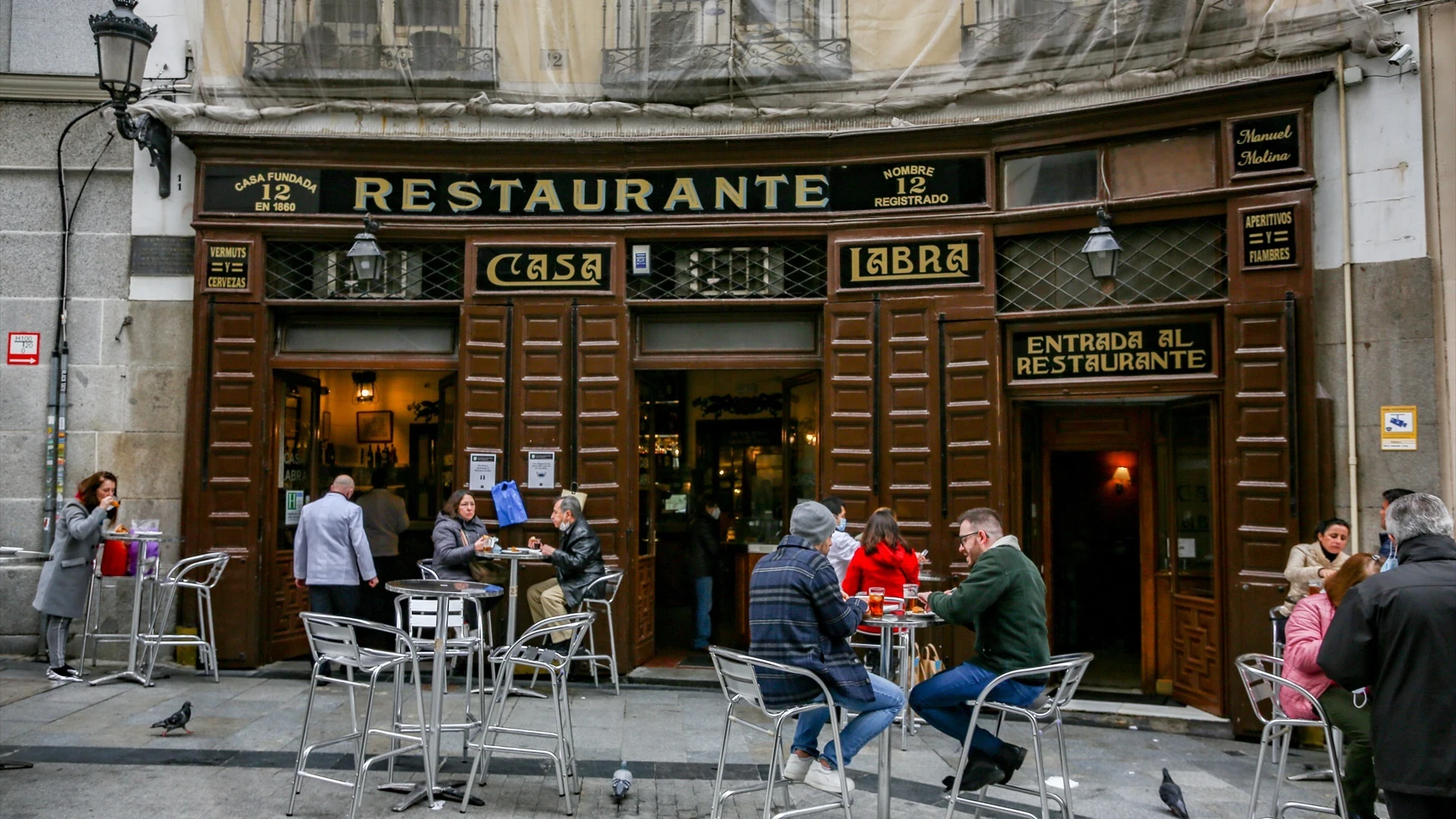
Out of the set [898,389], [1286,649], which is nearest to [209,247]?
[898,389]

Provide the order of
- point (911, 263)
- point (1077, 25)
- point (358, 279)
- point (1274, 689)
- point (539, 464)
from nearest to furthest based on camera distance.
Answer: point (1274, 689) → point (1077, 25) → point (911, 263) → point (539, 464) → point (358, 279)

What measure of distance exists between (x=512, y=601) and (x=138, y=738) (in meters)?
2.57

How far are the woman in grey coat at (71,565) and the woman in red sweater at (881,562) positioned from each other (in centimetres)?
615

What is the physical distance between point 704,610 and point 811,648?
6084 millimetres

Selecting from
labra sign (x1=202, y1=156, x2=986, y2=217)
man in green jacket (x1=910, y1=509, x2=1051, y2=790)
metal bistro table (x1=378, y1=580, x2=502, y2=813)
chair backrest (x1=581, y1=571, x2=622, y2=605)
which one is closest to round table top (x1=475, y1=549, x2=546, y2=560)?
chair backrest (x1=581, y1=571, x2=622, y2=605)

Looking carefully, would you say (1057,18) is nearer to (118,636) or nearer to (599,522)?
A: (599,522)

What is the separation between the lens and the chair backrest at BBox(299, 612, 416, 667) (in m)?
5.62

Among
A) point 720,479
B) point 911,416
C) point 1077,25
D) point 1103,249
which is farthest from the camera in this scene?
point 720,479

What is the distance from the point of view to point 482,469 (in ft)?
32.0

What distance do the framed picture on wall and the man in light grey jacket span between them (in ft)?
14.8

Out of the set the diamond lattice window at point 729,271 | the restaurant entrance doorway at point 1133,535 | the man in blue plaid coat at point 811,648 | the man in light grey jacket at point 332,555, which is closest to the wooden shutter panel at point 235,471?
the man in light grey jacket at point 332,555

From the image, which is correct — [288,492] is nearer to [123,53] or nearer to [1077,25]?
[123,53]

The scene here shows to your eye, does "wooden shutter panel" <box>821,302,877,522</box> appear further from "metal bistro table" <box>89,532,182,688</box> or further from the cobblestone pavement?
"metal bistro table" <box>89,532,182,688</box>

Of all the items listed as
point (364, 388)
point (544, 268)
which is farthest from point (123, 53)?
point (364, 388)
